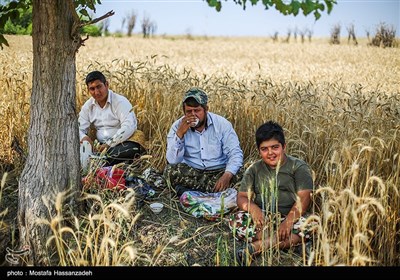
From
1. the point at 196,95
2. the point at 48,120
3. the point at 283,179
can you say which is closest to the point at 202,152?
the point at 196,95

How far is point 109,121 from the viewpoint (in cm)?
504

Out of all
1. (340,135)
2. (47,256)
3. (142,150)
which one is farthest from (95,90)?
(340,135)

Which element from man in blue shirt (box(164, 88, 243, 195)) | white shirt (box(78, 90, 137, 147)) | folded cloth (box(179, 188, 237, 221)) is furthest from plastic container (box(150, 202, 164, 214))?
white shirt (box(78, 90, 137, 147))

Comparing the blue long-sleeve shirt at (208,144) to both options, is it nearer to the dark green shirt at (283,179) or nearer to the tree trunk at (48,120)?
the dark green shirt at (283,179)

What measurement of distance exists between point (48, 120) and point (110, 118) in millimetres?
1689

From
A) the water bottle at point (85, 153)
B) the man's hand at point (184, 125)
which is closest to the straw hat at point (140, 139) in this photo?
the water bottle at point (85, 153)

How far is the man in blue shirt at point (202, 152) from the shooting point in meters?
4.28

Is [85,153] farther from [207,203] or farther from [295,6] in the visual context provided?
[295,6]

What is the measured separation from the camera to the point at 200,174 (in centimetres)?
436

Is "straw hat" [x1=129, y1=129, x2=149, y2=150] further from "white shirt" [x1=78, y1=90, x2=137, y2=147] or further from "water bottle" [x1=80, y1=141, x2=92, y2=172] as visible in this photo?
"water bottle" [x1=80, y1=141, x2=92, y2=172]

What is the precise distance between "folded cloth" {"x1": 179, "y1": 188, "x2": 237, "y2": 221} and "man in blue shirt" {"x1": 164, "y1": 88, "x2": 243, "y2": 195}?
23 cm

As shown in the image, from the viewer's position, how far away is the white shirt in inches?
191

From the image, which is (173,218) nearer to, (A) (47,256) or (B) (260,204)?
(B) (260,204)
